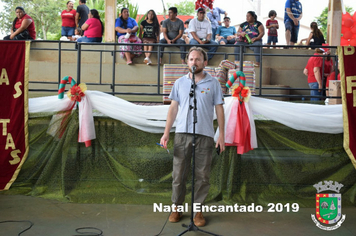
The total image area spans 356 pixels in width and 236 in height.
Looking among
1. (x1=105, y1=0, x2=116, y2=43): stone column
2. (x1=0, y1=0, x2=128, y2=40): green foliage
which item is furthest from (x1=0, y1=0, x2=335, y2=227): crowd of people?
(x1=0, y1=0, x2=128, y2=40): green foliage

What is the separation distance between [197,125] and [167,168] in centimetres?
135

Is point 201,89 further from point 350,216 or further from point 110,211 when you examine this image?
point 350,216

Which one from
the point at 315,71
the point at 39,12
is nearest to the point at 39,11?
the point at 39,12

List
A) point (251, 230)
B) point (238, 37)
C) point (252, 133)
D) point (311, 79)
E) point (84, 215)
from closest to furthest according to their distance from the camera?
point (251, 230)
point (84, 215)
point (252, 133)
point (311, 79)
point (238, 37)

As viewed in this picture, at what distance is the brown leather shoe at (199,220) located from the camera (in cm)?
500

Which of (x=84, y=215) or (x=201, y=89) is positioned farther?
(x=84, y=215)

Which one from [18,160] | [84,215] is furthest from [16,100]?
[84,215]

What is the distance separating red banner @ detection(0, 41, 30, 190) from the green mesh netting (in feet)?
0.81

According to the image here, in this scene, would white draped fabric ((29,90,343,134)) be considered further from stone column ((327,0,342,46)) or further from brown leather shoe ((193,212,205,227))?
stone column ((327,0,342,46))

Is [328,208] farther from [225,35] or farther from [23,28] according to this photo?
[23,28]

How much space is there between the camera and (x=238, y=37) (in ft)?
31.6

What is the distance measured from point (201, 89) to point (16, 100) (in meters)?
2.72

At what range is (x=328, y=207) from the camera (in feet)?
17.9

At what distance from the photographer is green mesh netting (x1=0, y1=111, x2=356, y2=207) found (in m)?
6.00
